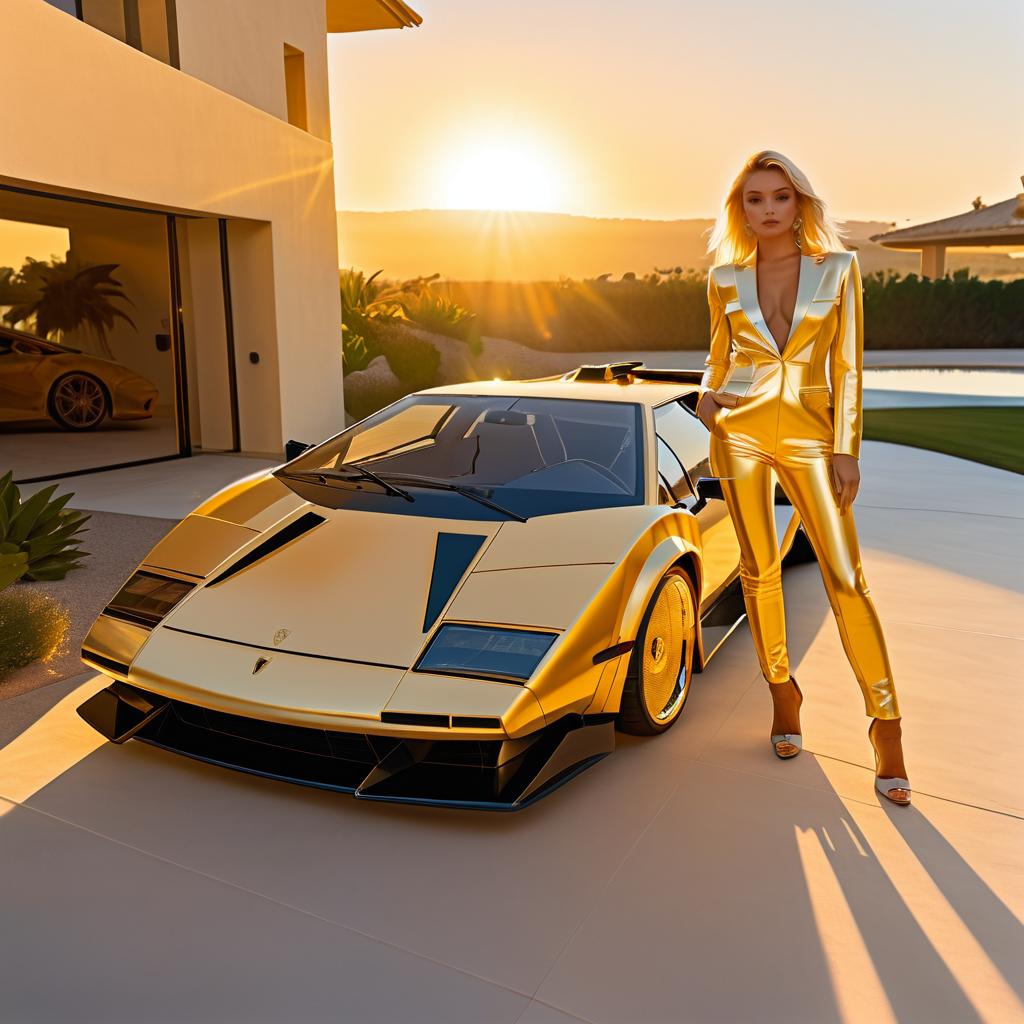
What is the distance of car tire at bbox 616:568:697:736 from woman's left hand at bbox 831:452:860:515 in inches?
24.9

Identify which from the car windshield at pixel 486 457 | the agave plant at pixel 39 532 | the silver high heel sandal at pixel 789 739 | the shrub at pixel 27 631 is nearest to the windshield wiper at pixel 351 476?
the car windshield at pixel 486 457

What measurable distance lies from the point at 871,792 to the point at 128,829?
7.30 ft

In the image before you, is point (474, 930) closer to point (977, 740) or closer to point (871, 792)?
point (871, 792)

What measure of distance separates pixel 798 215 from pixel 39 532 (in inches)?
175

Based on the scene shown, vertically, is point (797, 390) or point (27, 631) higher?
point (797, 390)

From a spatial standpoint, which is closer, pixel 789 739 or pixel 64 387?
pixel 789 739

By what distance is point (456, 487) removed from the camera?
11.1ft

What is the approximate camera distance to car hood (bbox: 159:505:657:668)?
2721 mm

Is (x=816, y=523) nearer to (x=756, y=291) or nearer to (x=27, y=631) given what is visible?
(x=756, y=291)

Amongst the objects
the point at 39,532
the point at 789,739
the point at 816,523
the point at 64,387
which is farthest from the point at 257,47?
the point at 789,739

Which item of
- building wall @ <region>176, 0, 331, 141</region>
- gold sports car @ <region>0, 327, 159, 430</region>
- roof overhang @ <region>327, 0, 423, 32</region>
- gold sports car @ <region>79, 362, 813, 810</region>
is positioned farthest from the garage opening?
gold sports car @ <region>79, 362, 813, 810</region>

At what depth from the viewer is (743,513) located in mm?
3008

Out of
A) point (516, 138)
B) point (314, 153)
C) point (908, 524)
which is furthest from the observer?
point (516, 138)

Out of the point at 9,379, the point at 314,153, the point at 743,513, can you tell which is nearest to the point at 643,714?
the point at 743,513
